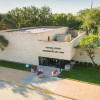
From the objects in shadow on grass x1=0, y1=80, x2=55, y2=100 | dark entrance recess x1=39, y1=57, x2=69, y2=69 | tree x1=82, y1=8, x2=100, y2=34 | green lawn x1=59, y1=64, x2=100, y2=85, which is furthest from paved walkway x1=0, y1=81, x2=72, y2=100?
tree x1=82, y1=8, x2=100, y2=34

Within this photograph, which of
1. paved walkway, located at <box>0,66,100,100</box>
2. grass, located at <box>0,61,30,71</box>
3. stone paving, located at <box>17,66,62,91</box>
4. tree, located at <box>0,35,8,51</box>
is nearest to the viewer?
paved walkway, located at <box>0,66,100,100</box>

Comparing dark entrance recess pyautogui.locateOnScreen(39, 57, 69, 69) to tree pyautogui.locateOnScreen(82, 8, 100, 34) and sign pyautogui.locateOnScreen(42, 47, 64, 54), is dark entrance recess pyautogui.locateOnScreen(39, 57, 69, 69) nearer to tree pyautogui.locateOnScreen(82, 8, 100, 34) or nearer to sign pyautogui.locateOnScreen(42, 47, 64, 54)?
sign pyautogui.locateOnScreen(42, 47, 64, 54)

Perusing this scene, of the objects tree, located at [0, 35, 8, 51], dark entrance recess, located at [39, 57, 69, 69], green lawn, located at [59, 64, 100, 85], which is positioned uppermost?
tree, located at [0, 35, 8, 51]

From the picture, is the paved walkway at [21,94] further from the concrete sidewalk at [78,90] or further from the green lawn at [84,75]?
the green lawn at [84,75]

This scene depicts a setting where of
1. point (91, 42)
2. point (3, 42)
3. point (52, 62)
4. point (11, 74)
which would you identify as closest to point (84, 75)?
point (91, 42)

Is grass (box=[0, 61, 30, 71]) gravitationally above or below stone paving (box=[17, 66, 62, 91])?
above

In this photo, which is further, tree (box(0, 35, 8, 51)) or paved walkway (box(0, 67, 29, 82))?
tree (box(0, 35, 8, 51))

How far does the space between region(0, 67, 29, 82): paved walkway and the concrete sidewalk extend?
6.15m

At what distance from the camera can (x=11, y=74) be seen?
52.0ft

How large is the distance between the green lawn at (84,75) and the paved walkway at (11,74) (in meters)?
6.03

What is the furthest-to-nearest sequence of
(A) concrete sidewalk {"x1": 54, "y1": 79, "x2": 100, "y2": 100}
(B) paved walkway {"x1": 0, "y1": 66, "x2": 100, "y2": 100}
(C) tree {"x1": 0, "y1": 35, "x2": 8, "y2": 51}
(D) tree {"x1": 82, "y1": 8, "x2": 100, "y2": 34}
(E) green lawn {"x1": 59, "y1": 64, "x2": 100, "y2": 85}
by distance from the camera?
(D) tree {"x1": 82, "y1": 8, "x2": 100, "y2": 34} → (C) tree {"x1": 0, "y1": 35, "x2": 8, "y2": 51} → (E) green lawn {"x1": 59, "y1": 64, "x2": 100, "y2": 85} → (B) paved walkway {"x1": 0, "y1": 66, "x2": 100, "y2": 100} → (A) concrete sidewalk {"x1": 54, "y1": 79, "x2": 100, "y2": 100}

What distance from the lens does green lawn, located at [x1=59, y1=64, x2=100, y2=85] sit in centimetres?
1360

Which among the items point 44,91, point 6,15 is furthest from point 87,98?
point 6,15

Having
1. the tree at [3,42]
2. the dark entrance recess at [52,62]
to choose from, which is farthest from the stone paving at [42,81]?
the tree at [3,42]
